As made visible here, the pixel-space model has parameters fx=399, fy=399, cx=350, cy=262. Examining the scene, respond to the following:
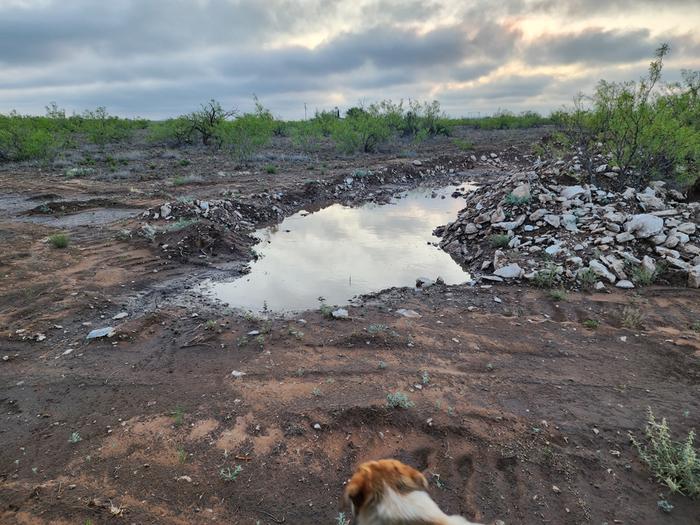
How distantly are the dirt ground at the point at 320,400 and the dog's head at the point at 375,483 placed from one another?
0.98 metres

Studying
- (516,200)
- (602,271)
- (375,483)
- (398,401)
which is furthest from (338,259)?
(375,483)

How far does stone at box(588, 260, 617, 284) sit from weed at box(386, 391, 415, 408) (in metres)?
4.40

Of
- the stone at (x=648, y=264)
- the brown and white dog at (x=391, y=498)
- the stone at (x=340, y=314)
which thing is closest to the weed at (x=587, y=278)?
the stone at (x=648, y=264)

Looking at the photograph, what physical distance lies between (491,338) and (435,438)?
1885 mm

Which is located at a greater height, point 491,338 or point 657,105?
point 657,105

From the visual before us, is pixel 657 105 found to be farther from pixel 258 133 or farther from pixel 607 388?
pixel 258 133

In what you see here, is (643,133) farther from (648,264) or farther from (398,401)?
(398,401)

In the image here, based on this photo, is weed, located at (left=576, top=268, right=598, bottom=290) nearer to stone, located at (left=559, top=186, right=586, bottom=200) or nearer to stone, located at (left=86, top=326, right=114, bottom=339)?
stone, located at (left=559, top=186, right=586, bottom=200)

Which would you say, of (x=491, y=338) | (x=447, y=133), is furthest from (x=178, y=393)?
(x=447, y=133)

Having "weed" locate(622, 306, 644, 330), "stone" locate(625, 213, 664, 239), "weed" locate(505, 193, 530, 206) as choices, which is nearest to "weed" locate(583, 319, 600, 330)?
"weed" locate(622, 306, 644, 330)

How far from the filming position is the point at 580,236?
7211 mm

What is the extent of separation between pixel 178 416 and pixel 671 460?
3.90 metres

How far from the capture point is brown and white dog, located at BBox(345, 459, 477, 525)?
1.74 meters

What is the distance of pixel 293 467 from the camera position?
117 inches
